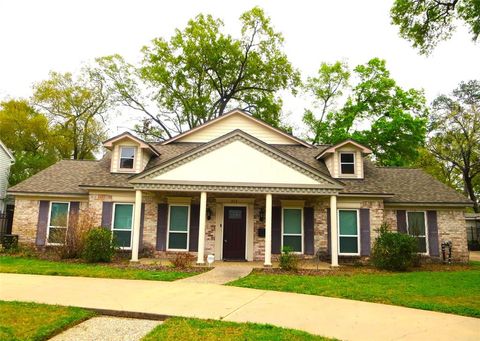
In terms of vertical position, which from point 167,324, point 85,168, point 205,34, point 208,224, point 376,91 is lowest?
point 167,324

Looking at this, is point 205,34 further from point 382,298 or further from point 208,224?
point 382,298

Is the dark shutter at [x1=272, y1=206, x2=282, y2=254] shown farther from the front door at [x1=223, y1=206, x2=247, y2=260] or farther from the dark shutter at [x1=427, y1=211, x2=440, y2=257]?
the dark shutter at [x1=427, y1=211, x2=440, y2=257]

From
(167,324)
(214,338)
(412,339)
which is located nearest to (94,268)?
(167,324)

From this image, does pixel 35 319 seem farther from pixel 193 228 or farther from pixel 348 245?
pixel 348 245

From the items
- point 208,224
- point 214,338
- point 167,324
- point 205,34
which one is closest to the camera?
point 214,338

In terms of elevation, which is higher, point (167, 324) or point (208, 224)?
point (208, 224)

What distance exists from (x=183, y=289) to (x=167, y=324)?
122 inches

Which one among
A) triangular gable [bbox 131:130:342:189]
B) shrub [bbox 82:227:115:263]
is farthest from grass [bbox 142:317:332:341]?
shrub [bbox 82:227:115:263]

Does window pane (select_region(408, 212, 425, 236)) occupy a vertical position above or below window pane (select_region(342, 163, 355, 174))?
below

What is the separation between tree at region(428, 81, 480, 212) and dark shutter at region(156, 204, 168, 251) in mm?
28071

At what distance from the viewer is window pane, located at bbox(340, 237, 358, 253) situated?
15.1 metres

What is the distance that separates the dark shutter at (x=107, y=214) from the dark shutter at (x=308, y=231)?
8.72 meters

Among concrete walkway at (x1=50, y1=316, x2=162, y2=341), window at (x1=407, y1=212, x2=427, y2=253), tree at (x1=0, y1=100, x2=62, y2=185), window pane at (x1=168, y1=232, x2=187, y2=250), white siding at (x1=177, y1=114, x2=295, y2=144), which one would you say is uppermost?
tree at (x1=0, y1=100, x2=62, y2=185)

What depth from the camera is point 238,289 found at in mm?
9328
